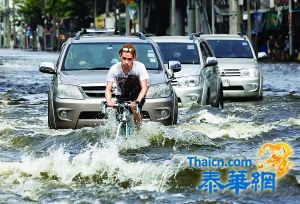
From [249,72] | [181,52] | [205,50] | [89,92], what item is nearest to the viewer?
[89,92]

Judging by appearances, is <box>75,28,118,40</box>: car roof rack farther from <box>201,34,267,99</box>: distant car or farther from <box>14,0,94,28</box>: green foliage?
<box>14,0,94,28</box>: green foliage

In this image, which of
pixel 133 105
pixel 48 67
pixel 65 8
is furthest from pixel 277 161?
pixel 65 8

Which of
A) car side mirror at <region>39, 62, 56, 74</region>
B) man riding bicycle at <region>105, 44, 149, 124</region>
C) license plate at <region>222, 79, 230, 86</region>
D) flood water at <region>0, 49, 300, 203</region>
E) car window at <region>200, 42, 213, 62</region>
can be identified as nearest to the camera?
flood water at <region>0, 49, 300, 203</region>

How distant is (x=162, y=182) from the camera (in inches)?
403

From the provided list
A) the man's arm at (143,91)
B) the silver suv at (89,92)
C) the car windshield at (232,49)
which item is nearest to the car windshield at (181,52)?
the car windshield at (232,49)

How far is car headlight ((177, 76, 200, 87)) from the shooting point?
1980 centimetres

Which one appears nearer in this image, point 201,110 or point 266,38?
point 201,110

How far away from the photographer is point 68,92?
1503cm

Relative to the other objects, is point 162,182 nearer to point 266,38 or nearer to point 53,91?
point 53,91

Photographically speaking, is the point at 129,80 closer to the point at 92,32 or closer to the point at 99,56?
the point at 99,56

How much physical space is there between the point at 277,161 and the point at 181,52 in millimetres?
10436

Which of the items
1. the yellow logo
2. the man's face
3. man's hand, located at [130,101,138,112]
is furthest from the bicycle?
the yellow logo

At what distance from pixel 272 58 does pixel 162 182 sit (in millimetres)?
55359

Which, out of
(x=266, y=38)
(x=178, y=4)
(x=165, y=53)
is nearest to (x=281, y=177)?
(x=165, y=53)
